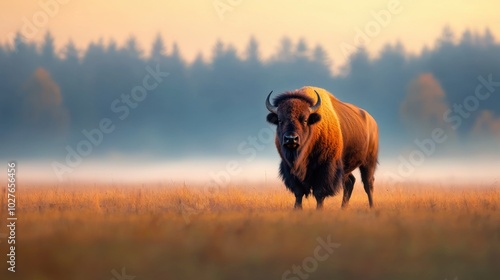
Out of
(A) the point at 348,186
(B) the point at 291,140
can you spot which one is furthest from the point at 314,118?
(A) the point at 348,186

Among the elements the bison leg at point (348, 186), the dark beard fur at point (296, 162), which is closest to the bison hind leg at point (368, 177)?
the bison leg at point (348, 186)

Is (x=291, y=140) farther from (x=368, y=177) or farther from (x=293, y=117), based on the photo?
(x=368, y=177)

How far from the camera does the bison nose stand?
13.6m

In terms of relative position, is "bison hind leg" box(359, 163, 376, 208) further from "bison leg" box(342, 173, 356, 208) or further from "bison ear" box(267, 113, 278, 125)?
"bison ear" box(267, 113, 278, 125)

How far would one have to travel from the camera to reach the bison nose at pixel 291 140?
13.6 metres

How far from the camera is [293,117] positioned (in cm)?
1402

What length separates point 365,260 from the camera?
8500 millimetres

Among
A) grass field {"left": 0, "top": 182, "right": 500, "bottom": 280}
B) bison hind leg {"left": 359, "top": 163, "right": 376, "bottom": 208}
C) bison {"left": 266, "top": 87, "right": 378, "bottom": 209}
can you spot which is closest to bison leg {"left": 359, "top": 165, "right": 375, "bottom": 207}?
bison hind leg {"left": 359, "top": 163, "right": 376, "bottom": 208}
